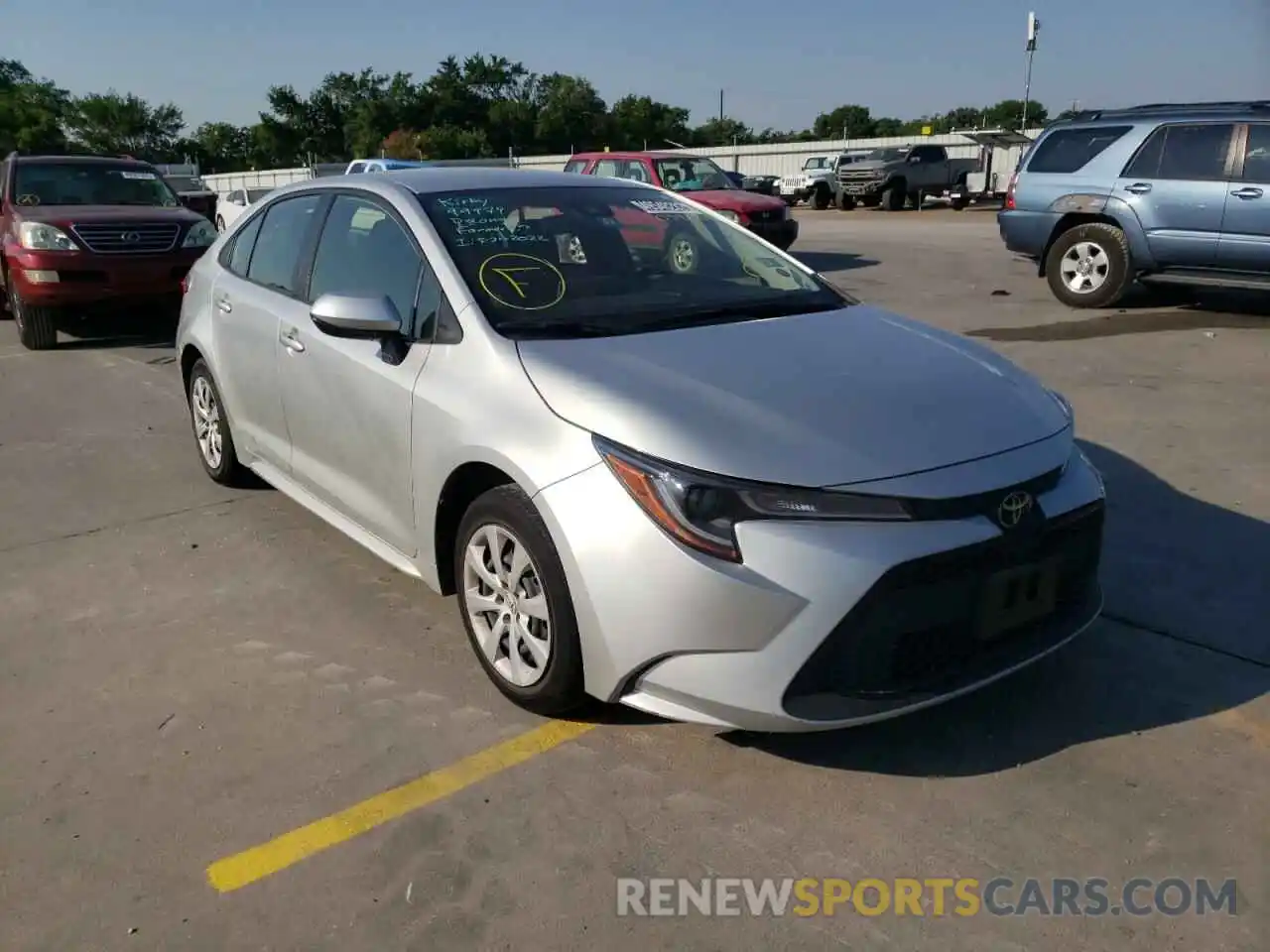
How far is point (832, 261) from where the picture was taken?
1597 centimetres

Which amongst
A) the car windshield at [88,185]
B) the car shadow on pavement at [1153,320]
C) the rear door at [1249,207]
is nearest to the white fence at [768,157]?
the car windshield at [88,185]

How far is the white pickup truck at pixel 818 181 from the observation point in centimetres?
3158

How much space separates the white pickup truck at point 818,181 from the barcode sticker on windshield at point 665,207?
28082 mm

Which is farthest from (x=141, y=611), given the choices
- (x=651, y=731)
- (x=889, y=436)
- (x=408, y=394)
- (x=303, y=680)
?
(x=889, y=436)

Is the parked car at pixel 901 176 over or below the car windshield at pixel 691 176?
below

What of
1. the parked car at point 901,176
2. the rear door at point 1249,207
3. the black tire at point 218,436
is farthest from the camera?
the parked car at point 901,176

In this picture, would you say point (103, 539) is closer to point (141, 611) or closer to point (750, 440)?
point (141, 611)

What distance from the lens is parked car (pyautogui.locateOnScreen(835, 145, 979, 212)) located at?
96.6ft

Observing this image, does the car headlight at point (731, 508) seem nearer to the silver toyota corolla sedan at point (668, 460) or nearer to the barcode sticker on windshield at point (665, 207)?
the silver toyota corolla sedan at point (668, 460)

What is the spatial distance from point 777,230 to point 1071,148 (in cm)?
481

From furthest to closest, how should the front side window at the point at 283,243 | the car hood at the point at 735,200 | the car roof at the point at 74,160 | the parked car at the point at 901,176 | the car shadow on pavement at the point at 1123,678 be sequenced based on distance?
1. the parked car at the point at 901,176
2. the car hood at the point at 735,200
3. the car roof at the point at 74,160
4. the front side window at the point at 283,243
5. the car shadow on pavement at the point at 1123,678

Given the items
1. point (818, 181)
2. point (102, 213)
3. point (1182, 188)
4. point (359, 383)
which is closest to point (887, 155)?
point (818, 181)

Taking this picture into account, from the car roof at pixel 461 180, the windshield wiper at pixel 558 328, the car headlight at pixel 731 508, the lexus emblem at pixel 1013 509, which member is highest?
the car roof at pixel 461 180

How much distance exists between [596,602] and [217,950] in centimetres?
117
